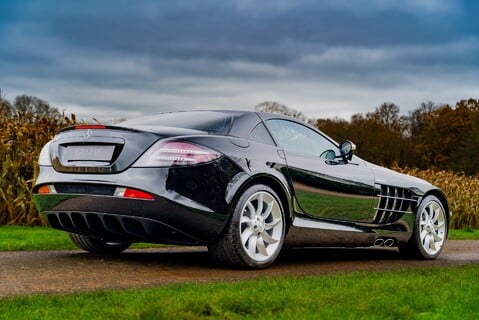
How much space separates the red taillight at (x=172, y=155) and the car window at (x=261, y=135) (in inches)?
30.9

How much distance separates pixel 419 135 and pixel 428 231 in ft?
187

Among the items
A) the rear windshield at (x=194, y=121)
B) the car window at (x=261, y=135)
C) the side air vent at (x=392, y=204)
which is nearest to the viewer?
the rear windshield at (x=194, y=121)

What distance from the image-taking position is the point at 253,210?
6.75 m

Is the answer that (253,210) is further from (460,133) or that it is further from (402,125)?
(402,125)

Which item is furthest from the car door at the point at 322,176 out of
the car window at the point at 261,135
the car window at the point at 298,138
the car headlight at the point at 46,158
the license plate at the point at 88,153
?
the car headlight at the point at 46,158

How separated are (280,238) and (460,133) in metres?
58.1

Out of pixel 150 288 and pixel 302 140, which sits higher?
pixel 302 140

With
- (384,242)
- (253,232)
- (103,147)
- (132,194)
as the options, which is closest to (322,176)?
(253,232)

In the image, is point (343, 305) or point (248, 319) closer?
point (248, 319)

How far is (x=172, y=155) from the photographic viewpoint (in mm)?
6336

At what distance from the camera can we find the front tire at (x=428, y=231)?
893cm

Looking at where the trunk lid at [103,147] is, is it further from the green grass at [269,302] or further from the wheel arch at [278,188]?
the green grass at [269,302]

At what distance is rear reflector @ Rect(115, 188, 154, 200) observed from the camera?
6.26 m

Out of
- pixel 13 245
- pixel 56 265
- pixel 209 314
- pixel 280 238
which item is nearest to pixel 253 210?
pixel 280 238
